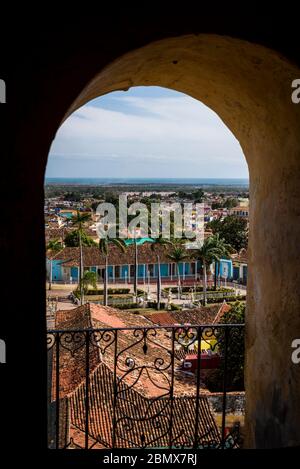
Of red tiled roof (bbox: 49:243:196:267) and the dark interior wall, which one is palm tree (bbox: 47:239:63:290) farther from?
the dark interior wall

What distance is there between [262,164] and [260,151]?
9cm

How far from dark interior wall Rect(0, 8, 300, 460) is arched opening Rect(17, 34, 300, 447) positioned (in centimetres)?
3

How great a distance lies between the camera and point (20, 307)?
2.15 meters

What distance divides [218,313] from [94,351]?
1152 centimetres

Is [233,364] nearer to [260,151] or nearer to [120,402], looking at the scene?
[120,402]

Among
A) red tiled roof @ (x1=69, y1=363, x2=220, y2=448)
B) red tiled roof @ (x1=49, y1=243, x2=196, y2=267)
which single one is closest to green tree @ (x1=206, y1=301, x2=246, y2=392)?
red tiled roof @ (x1=69, y1=363, x2=220, y2=448)

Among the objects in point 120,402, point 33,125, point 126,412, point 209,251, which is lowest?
point 126,412

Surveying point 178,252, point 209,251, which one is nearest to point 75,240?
point 178,252

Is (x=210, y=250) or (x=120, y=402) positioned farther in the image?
(x=210, y=250)

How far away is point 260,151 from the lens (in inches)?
118

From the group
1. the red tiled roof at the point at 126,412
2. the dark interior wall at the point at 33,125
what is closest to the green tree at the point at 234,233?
the red tiled roof at the point at 126,412

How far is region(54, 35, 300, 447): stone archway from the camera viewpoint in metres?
2.44
